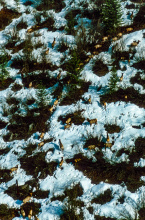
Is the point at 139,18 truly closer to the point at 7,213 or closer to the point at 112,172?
the point at 112,172

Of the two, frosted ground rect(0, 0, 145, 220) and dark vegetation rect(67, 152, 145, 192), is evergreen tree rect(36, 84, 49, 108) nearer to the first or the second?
frosted ground rect(0, 0, 145, 220)

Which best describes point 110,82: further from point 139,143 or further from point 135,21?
point 135,21

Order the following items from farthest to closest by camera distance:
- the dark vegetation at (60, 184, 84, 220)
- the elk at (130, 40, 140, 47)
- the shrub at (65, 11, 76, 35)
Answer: the shrub at (65, 11, 76, 35)
the elk at (130, 40, 140, 47)
the dark vegetation at (60, 184, 84, 220)

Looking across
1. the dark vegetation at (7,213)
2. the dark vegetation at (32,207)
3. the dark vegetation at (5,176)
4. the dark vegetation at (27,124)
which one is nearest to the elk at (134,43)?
the dark vegetation at (27,124)

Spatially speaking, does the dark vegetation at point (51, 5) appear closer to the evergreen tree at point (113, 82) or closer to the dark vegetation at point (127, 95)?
the evergreen tree at point (113, 82)

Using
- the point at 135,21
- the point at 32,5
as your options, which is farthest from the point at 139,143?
the point at 32,5

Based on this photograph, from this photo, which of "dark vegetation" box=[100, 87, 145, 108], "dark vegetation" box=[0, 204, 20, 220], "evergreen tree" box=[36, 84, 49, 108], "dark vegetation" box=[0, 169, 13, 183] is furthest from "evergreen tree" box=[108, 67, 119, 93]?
"dark vegetation" box=[0, 204, 20, 220]

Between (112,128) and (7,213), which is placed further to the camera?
(112,128)

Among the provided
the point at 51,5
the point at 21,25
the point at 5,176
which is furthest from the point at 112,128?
the point at 51,5
